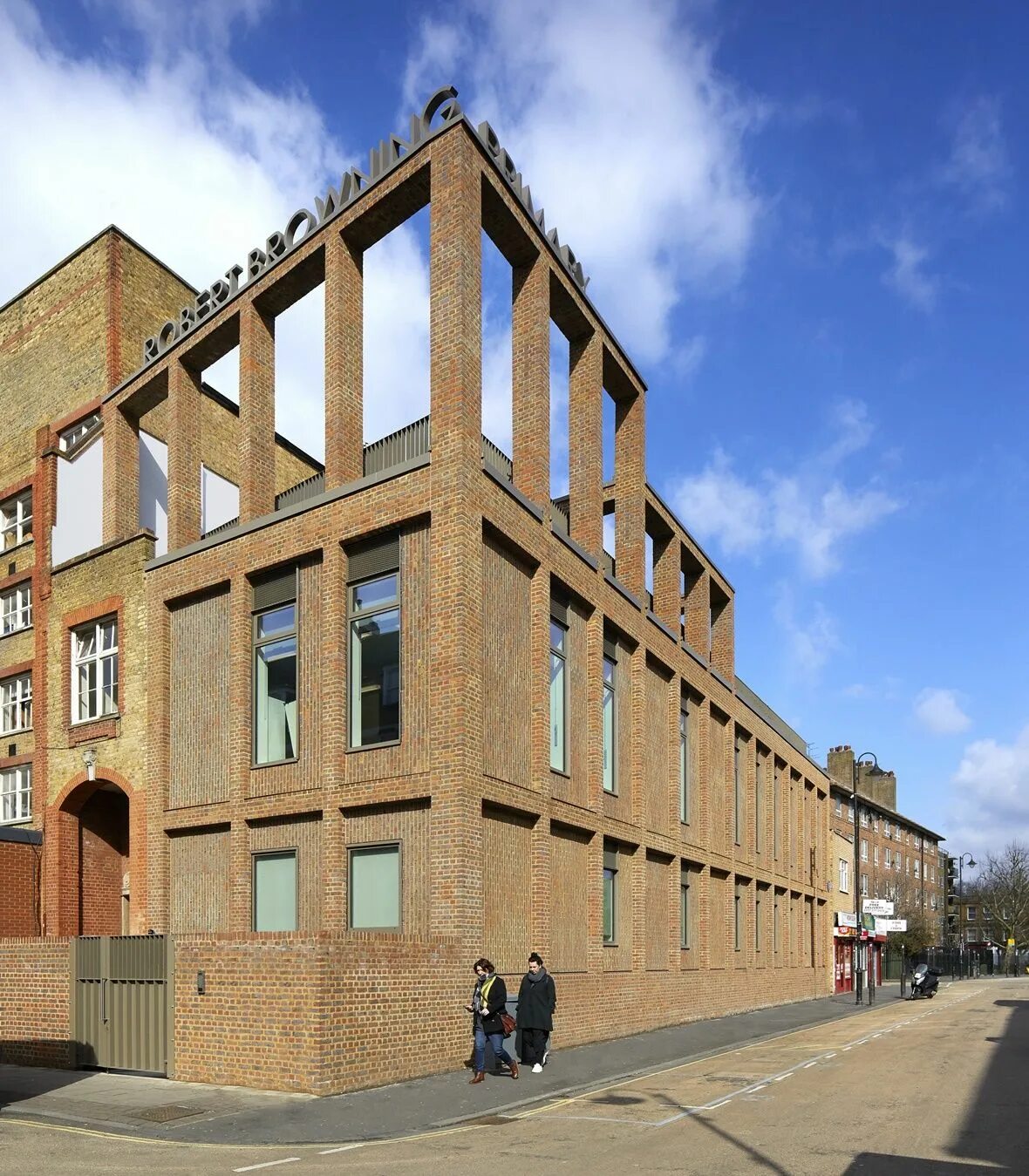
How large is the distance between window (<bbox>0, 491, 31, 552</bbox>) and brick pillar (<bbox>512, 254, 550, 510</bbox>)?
1343 centimetres

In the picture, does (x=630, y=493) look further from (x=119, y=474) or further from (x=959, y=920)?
(x=959, y=920)

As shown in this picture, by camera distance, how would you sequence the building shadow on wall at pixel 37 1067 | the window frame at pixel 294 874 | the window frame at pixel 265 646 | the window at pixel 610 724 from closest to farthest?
the building shadow on wall at pixel 37 1067 < the window frame at pixel 294 874 < the window frame at pixel 265 646 < the window at pixel 610 724

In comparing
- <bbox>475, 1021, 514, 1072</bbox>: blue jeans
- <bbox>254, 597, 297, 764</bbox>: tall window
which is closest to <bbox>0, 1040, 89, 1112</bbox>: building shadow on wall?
<bbox>475, 1021, 514, 1072</bbox>: blue jeans

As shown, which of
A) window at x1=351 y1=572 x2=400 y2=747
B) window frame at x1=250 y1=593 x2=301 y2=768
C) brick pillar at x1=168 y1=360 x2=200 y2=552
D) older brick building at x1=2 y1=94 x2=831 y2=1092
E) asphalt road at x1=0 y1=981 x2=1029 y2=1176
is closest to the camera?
asphalt road at x1=0 y1=981 x2=1029 y2=1176

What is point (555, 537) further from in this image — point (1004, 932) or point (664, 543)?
point (1004, 932)

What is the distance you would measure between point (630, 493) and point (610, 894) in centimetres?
967

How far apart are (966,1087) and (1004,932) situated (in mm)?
111001

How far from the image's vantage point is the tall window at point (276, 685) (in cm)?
2205

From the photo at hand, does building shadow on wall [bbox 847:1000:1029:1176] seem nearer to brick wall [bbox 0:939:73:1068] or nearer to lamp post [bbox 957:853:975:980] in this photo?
brick wall [bbox 0:939:73:1068]

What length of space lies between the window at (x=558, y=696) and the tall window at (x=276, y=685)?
4946mm

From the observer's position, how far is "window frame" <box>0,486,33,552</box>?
97.8 ft

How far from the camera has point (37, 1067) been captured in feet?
61.8

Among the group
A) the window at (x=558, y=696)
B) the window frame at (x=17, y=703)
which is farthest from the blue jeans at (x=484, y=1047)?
the window frame at (x=17, y=703)

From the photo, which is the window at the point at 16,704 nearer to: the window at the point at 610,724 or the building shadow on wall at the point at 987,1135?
the window at the point at 610,724
